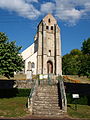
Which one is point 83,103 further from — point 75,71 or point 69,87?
point 75,71

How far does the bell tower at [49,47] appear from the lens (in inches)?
1831

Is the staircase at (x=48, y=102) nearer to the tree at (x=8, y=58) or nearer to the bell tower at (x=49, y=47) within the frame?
the tree at (x=8, y=58)

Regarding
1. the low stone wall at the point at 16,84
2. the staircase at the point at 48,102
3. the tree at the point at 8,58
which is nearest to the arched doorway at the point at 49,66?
the low stone wall at the point at 16,84

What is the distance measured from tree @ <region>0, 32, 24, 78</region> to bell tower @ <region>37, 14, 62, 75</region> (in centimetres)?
2089

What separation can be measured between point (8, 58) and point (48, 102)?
7944mm

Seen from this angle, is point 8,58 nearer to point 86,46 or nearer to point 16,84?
point 16,84

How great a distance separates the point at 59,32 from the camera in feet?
161

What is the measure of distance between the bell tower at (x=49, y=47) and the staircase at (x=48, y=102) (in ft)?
68.1

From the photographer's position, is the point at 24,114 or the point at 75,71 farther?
the point at 75,71

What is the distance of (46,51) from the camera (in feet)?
155

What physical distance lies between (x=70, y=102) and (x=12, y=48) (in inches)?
424

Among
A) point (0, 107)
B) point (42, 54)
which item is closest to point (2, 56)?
point (0, 107)

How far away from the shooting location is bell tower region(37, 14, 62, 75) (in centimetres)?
4651

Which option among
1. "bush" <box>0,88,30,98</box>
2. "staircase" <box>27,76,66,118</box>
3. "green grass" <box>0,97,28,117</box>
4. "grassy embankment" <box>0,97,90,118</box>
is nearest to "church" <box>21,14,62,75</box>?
"bush" <box>0,88,30,98</box>
